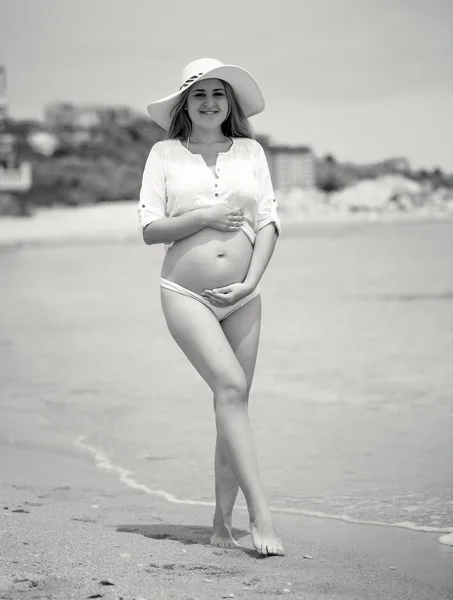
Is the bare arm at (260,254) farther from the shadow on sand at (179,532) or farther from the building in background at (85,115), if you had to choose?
the building in background at (85,115)

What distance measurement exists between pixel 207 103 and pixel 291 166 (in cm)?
1140

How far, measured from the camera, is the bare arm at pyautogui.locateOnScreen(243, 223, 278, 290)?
2012 millimetres

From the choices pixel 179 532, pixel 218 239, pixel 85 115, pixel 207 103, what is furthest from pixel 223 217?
pixel 85 115

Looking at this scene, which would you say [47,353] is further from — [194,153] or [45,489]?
[194,153]

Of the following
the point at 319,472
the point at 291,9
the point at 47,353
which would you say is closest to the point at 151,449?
the point at 319,472

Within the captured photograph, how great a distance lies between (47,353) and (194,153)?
4.04 meters

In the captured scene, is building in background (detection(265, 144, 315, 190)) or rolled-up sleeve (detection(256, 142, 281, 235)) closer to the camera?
rolled-up sleeve (detection(256, 142, 281, 235))

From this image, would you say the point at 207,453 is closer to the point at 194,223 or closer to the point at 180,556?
the point at 180,556

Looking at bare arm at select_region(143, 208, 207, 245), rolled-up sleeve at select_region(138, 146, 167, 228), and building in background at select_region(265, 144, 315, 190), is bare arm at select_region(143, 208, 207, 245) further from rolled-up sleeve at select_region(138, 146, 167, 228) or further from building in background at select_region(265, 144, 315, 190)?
building in background at select_region(265, 144, 315, 190)

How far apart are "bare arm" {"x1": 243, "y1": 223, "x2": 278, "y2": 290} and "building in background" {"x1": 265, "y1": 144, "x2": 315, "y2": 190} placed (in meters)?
8.77

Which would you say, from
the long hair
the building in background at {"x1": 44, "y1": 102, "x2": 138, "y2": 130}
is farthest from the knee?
the building in background at {"x1": 44, "y1": 102, "x2": 138, "y2": 130}

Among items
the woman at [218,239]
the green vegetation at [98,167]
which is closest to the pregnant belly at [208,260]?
the woman at [218,239]

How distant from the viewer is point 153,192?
6.66 feet

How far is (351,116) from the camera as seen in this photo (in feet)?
38.5
